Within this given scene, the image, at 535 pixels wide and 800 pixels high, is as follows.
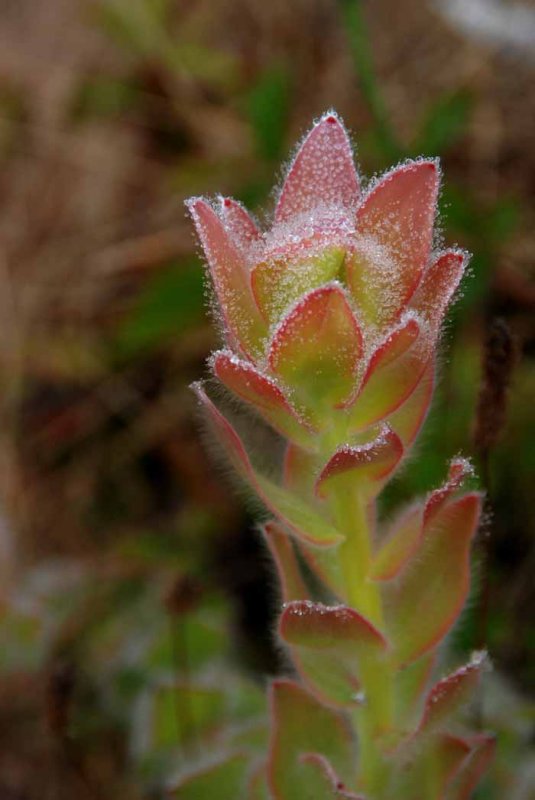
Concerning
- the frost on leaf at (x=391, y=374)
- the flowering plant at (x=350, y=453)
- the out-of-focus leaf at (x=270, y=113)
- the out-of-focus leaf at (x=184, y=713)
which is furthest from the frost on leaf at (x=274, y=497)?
the out-of-focus leaf at (x=270, y=113)

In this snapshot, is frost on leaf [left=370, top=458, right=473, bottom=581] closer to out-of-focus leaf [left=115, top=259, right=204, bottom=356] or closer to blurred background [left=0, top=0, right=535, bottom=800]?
blurred background [left=0, top=0, right=535, bottom=800]

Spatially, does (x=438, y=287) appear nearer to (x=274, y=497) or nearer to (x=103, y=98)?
(x=274, y=497)

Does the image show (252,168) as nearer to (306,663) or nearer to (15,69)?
(15,69)

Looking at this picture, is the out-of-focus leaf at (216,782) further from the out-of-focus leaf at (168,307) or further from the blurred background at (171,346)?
the out-of-focus leaf at (168,307)

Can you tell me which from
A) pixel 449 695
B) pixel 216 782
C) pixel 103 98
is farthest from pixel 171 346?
pixel 449 695

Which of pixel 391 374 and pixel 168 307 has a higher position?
pixel 168 307

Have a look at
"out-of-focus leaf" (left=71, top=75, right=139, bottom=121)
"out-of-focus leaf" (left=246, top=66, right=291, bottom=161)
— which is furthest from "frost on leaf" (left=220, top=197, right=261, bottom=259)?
"out-of-focus leaf" (left=71, top=75, right=139, bottom=121)
